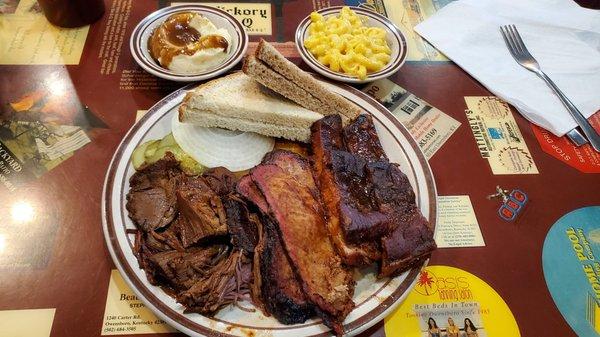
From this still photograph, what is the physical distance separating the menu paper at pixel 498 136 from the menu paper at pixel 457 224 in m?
0.35

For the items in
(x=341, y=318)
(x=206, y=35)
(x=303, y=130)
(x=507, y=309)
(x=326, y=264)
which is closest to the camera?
(x=341, y=318)

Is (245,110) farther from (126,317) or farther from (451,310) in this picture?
(451,310)

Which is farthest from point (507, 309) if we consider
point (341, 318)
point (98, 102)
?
point (98, 102)

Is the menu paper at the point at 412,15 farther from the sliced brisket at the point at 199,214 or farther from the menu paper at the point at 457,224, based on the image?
the sliced brisket at the point at 199,214

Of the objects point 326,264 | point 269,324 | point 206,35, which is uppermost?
point 206,35

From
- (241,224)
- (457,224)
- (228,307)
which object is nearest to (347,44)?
(457,224)

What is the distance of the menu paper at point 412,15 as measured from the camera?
3.01 m

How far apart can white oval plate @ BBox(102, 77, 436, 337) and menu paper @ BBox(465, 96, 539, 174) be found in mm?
606

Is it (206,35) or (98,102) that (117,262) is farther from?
(206,35)

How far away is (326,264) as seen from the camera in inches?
68.0

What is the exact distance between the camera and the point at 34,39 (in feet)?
8.96

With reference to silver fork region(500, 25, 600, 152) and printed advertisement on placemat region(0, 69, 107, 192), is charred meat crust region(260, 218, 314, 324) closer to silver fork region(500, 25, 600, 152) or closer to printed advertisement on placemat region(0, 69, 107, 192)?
printed advertisement on placemat region(0, 69, 107, 192)

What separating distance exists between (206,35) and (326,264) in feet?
5.39

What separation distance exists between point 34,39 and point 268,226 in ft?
7.11
